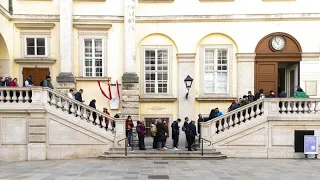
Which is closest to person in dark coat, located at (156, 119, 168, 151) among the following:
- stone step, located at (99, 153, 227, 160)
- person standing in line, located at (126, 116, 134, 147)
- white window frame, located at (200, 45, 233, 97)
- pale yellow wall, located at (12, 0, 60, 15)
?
stone step, located at (99, 153, 227, 160)

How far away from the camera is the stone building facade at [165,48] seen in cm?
2022

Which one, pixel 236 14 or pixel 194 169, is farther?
pixel 236 14

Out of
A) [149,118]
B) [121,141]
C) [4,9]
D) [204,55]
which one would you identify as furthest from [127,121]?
[4,9]

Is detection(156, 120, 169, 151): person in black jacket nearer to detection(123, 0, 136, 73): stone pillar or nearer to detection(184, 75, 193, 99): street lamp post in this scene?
detection(184, 75, 193, 99): street lamp post

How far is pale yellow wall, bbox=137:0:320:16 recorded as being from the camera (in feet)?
66.4

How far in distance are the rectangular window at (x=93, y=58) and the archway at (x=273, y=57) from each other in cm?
923

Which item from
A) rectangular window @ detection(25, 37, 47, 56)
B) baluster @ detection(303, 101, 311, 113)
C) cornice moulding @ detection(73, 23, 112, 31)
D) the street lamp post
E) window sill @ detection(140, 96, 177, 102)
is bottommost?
baluster @ detection(303, 101, 311, 113)

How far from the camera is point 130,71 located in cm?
2041

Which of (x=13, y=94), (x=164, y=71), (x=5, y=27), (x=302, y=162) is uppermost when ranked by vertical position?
(x=5, y=27)

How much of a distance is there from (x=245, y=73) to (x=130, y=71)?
6.74 metres

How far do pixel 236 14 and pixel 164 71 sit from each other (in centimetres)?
537

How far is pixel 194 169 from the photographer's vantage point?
14070 millimetres

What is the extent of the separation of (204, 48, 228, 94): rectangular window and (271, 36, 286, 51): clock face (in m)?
2.78

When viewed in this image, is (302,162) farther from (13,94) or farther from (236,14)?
(13,94)
